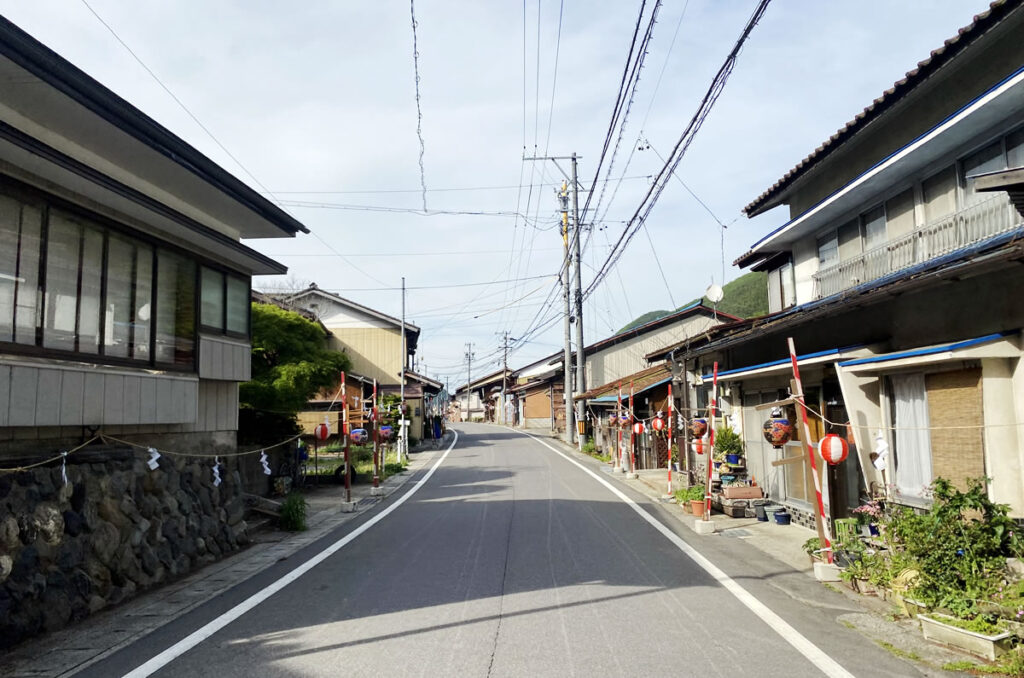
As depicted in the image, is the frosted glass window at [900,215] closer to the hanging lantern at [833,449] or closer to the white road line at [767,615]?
the hanging lantern at [833,449]

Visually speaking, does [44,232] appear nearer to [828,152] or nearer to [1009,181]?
[1009,181]

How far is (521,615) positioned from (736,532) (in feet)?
21.6

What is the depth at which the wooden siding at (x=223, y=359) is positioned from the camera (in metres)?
11.0

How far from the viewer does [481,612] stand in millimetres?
7020

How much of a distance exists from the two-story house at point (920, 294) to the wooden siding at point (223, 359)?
9392mm

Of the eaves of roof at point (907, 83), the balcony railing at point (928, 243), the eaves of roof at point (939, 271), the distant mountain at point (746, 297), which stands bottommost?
the eaves of roof at point (939, 271)

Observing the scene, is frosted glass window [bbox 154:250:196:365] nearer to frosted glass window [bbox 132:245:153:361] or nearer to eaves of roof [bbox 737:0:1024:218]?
frosted glass window [bbox 132:245:153:361]

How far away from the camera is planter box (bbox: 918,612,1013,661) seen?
555 cm

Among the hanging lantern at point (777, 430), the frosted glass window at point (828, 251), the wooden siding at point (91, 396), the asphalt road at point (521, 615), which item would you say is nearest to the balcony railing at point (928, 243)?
the frosted glass window at point (828, 251)

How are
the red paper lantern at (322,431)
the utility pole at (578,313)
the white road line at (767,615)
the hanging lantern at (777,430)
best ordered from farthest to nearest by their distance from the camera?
the utility pole at (578,313) < the red paper lantern at (322,431) < the hanging lantern at (777,430) < the white road line at (767,615)

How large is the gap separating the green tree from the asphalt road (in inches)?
310

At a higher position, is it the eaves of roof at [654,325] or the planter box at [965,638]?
the eaves of roof at [654,325]

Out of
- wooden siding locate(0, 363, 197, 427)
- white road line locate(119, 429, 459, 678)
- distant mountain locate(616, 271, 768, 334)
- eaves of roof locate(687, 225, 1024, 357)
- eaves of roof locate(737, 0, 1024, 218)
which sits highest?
distant mountain locate(616, 271, 768, 334)

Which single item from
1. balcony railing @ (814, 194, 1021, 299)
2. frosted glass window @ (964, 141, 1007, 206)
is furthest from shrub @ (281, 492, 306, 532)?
frosted glass window @ (964, 141, 1007, 206)
